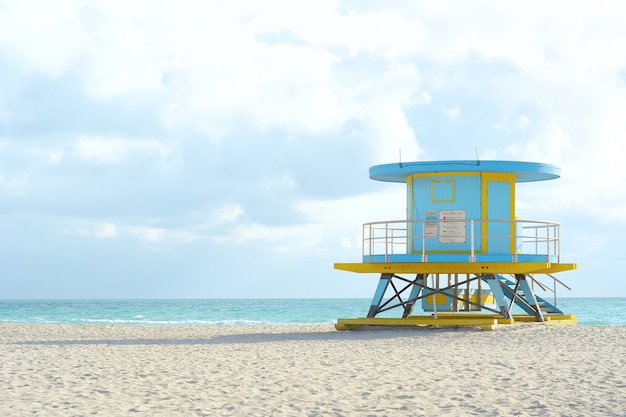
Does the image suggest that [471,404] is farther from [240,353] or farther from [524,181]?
[524,181]

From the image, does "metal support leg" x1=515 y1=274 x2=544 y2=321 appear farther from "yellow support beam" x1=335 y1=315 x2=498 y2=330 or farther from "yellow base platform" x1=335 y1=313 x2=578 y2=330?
"yellow support beam" x1=335 y1=315 x2=498 y2=330

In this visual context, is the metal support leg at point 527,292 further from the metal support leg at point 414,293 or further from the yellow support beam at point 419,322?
the metal support leg at point 414,293

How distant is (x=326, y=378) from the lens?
492 inches

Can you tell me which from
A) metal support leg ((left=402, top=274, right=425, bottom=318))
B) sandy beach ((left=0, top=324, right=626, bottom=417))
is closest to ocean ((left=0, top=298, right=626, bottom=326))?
metal support leg ((left=402, top=274, right=425, bottom=318))

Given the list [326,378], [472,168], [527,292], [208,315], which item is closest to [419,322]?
[527,292]

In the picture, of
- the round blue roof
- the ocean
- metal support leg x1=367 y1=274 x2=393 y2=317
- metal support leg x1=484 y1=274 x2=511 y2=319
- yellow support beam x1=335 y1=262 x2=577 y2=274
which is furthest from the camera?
the ocean

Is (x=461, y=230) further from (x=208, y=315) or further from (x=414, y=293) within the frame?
(x=208, y=315)

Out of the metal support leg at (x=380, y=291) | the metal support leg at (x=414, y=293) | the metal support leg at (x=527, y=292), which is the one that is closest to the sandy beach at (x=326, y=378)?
the metal support leg at (x=380, y=291)

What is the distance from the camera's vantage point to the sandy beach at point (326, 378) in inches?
407

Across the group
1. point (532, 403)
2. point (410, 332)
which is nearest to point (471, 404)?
point (532, 403)

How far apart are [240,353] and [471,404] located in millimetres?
6849

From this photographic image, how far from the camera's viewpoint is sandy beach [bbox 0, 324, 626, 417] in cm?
1034

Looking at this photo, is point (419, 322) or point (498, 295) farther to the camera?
point (419, 322)

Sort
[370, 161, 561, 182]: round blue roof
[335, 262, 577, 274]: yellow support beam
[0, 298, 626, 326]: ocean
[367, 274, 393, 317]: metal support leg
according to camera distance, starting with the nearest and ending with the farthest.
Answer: [335, 262, 577, 274]: yellow support beam
[370, 161, 561, 182]: round blue roof
[367, 274, 393, 317]: metal support leg
[0, 298, 626, 326]: ocean
